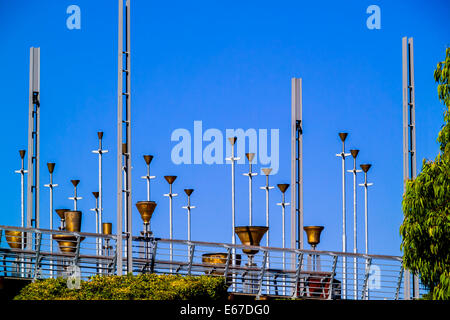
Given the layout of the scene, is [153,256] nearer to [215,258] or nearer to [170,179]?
[215,258]

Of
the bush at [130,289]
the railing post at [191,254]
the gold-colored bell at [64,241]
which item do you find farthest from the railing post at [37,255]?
the railing post at [191,254]

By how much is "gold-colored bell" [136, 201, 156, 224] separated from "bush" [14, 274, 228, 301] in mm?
4523

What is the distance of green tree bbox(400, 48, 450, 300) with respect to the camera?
25.6m

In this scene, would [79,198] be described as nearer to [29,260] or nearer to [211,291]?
[29,260]

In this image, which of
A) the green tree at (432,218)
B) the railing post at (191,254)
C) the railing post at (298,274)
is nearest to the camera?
the green tree at (432,218)

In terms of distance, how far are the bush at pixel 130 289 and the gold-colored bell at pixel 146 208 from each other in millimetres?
4523

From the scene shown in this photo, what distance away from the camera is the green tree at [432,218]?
25609mm

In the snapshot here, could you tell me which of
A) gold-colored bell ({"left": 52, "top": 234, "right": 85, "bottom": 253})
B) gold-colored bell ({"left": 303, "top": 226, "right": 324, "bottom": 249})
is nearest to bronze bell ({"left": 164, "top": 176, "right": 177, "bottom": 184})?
gold-colored bell ({"left": 303, "top": 226, "right": 324, "bottom": 249})

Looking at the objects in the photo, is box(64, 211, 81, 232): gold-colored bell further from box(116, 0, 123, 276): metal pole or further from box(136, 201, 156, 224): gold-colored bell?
box(116, 0, 123, 276): metal pole

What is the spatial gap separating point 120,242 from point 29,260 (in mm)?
2771

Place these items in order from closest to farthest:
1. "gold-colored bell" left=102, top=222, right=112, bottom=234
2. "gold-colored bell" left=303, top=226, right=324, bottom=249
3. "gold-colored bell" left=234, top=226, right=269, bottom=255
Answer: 1. "gold-colored bell" left=234, top=226, right=269, bottom=255
2. "gold-colored bell" left=303, top=226, right=324, bottom=249
3. "gold-colored bell" left=102, top=222, right=112, bottom=234

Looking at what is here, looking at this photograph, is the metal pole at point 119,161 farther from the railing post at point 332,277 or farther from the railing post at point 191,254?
the railing post at point 332,277
